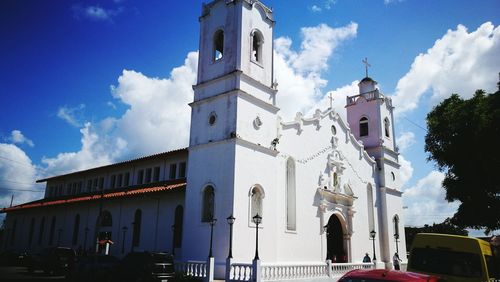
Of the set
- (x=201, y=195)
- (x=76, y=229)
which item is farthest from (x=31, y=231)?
(x=201, y=195)

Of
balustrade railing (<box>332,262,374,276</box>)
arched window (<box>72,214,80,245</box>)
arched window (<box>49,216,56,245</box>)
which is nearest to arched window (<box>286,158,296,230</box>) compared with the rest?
balustrade railing (<box>332,262,374,276</box>)

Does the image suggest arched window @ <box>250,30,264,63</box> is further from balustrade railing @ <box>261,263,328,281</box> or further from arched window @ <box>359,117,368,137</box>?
arched window @ <box>359,117,368,137</box>

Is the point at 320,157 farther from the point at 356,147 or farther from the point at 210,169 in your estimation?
the point at 210,169

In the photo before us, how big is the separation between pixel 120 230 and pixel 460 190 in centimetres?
2321

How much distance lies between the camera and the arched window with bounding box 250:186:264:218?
20.5 meters

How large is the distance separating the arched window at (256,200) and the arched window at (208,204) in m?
2.09

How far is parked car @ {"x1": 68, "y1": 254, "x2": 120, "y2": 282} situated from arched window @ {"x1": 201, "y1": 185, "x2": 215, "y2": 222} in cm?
463

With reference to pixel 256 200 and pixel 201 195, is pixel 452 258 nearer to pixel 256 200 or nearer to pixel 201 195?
pixel 256 200

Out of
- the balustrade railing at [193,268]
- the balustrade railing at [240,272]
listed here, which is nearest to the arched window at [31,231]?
the balustrade railing at [193,268]

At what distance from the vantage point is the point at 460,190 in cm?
2603

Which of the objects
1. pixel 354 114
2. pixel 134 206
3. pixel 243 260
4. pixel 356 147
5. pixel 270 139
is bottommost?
pixel 243 260

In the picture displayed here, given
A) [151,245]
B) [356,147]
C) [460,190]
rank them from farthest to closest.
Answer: [356,147]
[460,190]
[151,245]

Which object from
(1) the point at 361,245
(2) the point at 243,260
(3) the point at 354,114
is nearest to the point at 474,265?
(2) the point at 243,260

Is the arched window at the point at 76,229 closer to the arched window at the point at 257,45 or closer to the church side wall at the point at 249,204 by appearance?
the church side wall at the point at 249,204
